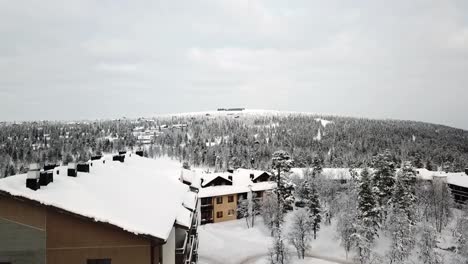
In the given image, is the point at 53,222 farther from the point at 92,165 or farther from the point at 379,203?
the point at 379,203

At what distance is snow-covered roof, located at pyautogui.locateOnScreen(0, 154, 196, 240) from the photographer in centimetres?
1698

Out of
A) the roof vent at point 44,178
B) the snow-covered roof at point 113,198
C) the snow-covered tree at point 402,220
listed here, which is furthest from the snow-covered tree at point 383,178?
the roof vent at point 44,178

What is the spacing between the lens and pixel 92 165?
26797mm

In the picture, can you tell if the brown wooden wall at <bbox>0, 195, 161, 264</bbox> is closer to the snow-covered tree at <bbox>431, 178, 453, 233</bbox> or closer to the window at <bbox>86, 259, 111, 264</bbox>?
the window at <bbox>86, 259, 111, 264</bbox>

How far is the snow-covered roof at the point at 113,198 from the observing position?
17.0 metres

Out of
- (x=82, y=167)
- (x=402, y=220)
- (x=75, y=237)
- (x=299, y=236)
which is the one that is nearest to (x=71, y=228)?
(x=75, y=237)

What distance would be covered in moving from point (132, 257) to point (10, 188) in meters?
6.53

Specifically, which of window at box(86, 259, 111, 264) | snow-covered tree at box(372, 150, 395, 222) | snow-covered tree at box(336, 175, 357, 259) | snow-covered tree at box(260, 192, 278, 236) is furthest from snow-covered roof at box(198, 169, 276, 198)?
window at box(86, 259, 111, 264)

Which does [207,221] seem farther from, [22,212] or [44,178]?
[22,212]

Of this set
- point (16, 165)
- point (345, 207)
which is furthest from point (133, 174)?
point (16, 165)

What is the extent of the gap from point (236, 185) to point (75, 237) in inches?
2330

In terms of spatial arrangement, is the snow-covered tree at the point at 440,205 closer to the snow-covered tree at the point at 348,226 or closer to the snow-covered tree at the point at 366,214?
the snow-covered tree at the point at 366,214

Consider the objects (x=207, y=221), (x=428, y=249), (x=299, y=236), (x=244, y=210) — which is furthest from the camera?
(x=244, y=210)

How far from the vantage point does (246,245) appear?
2290 inches
